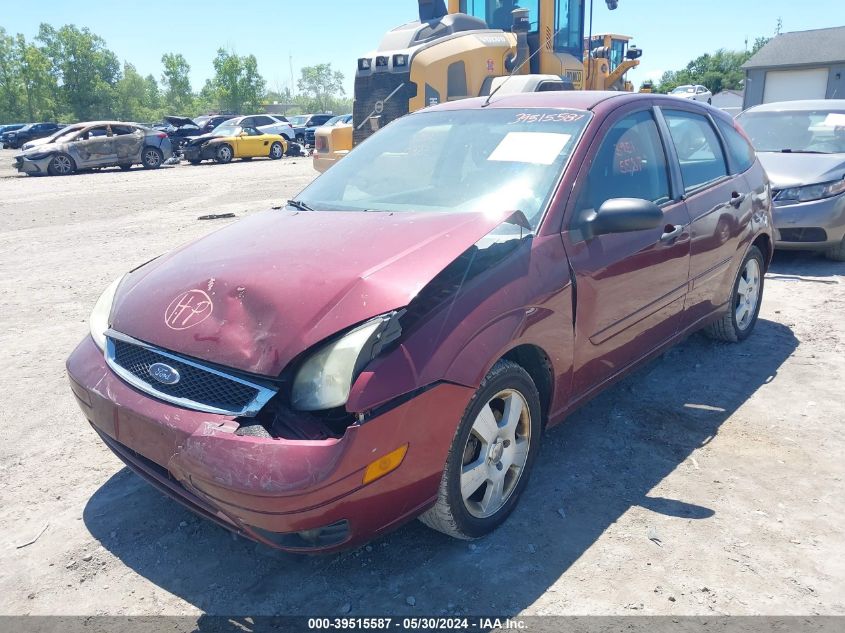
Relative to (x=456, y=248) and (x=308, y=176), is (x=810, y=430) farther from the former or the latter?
(x=308, y=176)

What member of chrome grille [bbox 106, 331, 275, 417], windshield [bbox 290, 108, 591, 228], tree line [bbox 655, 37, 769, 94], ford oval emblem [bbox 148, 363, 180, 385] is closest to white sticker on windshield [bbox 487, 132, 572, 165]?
windshield [bbox 290, 108, 591, 228]

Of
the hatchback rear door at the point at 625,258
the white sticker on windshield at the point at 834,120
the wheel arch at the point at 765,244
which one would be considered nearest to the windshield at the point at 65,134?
the white sticker on windshield at the point at 834,120

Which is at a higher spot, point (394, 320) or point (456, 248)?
point (456, 248)

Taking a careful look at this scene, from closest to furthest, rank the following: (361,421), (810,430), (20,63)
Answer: (361,421) < (810,430) < (20,63)

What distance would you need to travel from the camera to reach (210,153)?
2428cm

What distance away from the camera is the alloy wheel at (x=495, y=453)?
2.66 meters

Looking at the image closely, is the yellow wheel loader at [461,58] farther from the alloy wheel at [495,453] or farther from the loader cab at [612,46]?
the alloy wheel at [495,453]

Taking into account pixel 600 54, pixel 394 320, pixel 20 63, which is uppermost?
pixel 20 63

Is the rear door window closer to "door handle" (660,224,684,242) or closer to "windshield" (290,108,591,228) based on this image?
"door handle" (660,224,684,242)

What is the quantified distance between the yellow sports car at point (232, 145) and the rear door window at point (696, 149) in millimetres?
22479

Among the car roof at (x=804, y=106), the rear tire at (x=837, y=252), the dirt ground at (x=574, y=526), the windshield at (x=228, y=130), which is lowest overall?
the dirt ground at (x=574, y=526)

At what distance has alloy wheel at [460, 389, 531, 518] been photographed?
2.66 m

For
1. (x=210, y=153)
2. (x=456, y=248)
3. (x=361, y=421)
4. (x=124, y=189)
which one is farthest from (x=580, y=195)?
(x=210, y=153)

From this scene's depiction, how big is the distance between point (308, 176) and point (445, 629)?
1730cm
